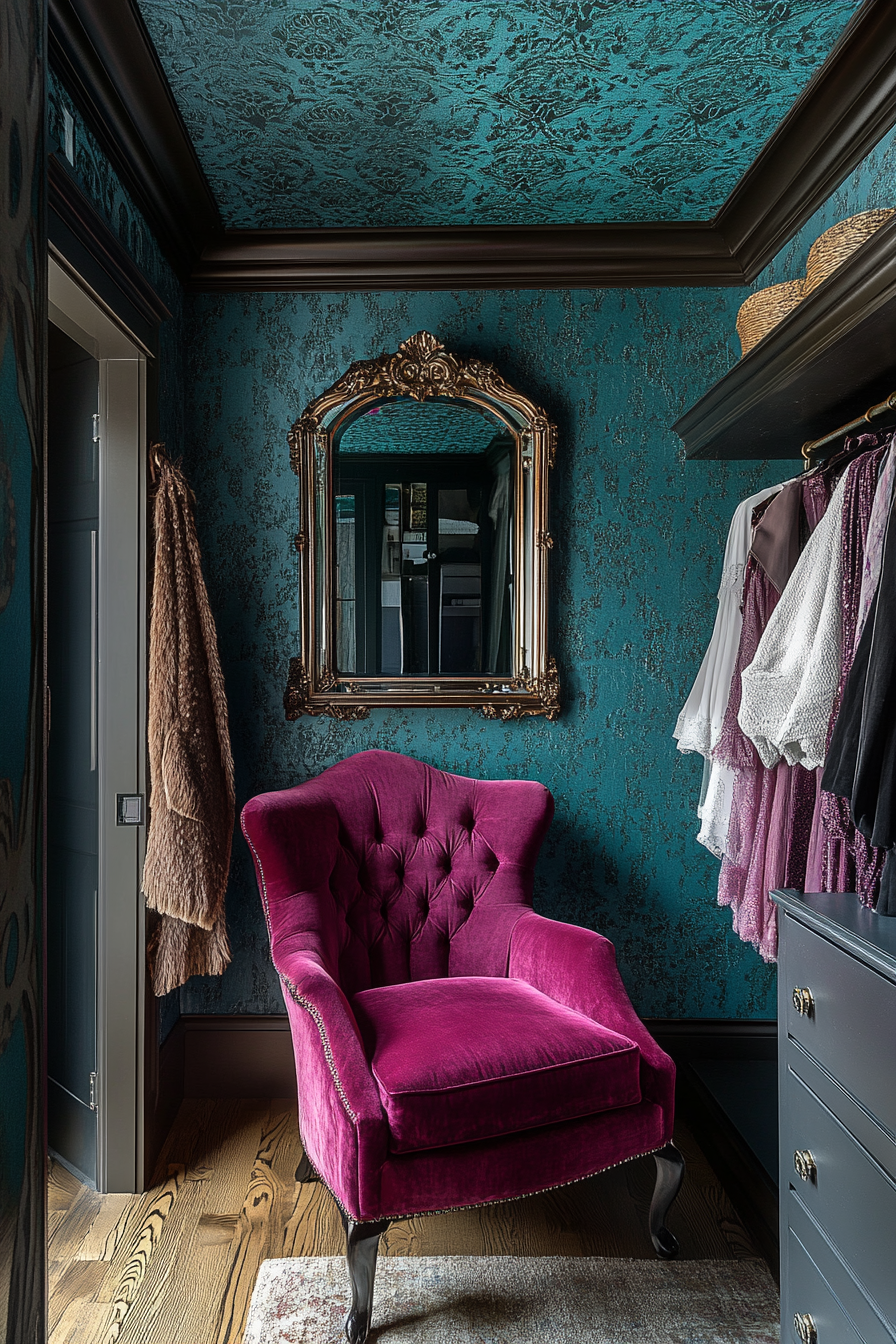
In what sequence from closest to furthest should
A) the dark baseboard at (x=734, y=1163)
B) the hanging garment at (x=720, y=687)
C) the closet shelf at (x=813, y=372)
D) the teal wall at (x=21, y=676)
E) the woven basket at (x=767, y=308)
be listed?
the teal wall at (x=21, y=676)
the closet shelf at (x=813, y=372)
the dark baseboard at (x=734, y=1163)
the woven basket at (x=767, y=308)
the hanging garment at (x=720, y=687)

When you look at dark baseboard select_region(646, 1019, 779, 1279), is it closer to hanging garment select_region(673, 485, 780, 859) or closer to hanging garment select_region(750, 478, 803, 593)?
hanging garment select_region(673, 485, 780, 859)

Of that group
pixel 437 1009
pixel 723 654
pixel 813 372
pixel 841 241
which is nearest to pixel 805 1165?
pixel 437 1009

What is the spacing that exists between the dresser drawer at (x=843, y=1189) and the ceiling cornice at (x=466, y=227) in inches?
81.7

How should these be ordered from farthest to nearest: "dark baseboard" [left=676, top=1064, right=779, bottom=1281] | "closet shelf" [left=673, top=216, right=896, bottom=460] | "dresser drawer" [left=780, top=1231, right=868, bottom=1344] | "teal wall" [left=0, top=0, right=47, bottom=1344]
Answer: "dark baseboard" [left=676, top=1064, right=779, bottom=1281]
"closet shelf" [left=673, top=216, right=896, bottom=460]
"dresser drawer" [left=780, top=1231, right=868, bottom=1344]
"teal wall" [left=0, top=0, right=47, bottom=1344]

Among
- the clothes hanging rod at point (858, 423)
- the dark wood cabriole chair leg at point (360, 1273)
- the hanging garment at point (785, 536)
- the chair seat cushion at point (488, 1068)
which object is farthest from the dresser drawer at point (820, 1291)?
the clothes hanging rod at point (858, 423)

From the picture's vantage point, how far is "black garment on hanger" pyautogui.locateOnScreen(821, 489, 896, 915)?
1.33 meters

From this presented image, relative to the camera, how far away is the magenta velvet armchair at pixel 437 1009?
1.62 meters

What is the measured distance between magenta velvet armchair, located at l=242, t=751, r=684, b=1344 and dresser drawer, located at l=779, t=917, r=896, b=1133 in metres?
0.48

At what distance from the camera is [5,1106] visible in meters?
0.33

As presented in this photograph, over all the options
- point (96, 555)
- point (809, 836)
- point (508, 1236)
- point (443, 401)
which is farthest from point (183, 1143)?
point (443, 401)

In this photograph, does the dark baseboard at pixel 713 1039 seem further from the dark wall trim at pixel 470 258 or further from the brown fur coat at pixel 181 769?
the dark wall trim at pixel 470 258

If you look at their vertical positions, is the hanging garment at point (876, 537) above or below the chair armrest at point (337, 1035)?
above

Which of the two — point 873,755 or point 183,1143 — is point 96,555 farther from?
point 873,755

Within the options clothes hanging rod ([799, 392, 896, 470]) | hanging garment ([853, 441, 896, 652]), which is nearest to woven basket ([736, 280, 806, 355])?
clothes hanging rod ([799, 392, 896, 470])
